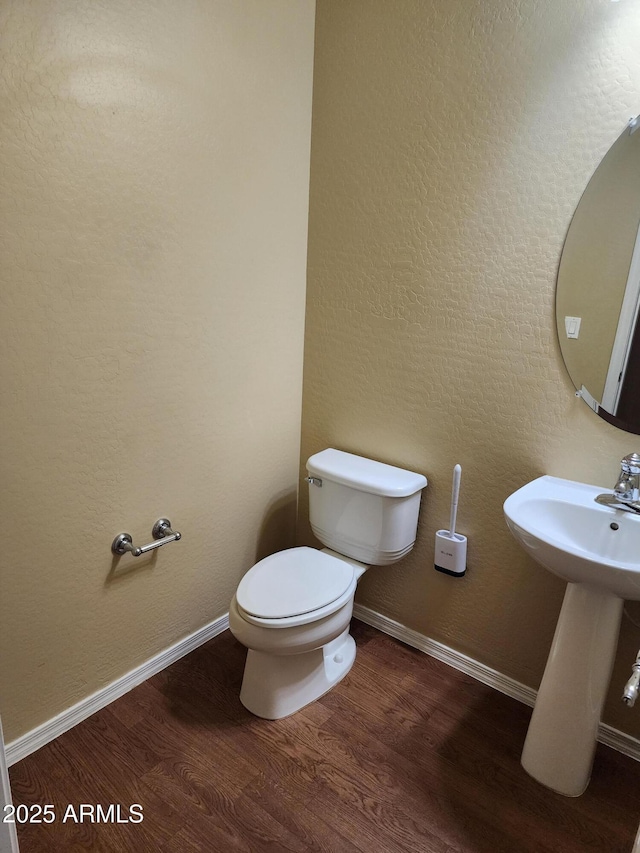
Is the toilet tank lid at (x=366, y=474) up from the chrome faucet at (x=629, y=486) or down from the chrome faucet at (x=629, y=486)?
down

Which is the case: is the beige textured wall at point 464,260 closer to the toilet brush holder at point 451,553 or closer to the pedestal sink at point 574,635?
the toilet brush holder at point 451,553

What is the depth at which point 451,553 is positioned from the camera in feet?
6.21

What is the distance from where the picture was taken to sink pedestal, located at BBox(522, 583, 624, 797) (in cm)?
146

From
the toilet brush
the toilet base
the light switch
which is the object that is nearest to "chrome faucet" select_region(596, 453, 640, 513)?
the light switch

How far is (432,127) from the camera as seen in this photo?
5.74 ft

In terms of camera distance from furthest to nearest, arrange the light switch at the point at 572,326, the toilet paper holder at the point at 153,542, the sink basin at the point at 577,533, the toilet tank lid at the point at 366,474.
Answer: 1. the toilet tank lid at the point at 366,474
2. the toilet paper holder at the point at 153,542
3. the light switch at the point at 572,326
4. the sink basin at the point at 577,533

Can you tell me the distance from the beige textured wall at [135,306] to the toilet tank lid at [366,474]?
0.29 metres

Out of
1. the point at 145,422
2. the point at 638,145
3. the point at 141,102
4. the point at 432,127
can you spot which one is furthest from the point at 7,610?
the point at 638,145

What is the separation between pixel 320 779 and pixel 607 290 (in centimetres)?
160

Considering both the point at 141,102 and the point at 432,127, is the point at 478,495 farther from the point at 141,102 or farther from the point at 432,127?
the point at 141,102

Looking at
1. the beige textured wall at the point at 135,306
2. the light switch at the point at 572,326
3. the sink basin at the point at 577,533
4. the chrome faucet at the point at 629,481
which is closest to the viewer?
the sink basin at the point at 577,533

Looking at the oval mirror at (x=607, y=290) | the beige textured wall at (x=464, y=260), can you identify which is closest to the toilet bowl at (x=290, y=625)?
the beige textured wall at (x=464, y=260)

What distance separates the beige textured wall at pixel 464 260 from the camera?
1.53 meters

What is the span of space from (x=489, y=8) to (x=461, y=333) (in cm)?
92
